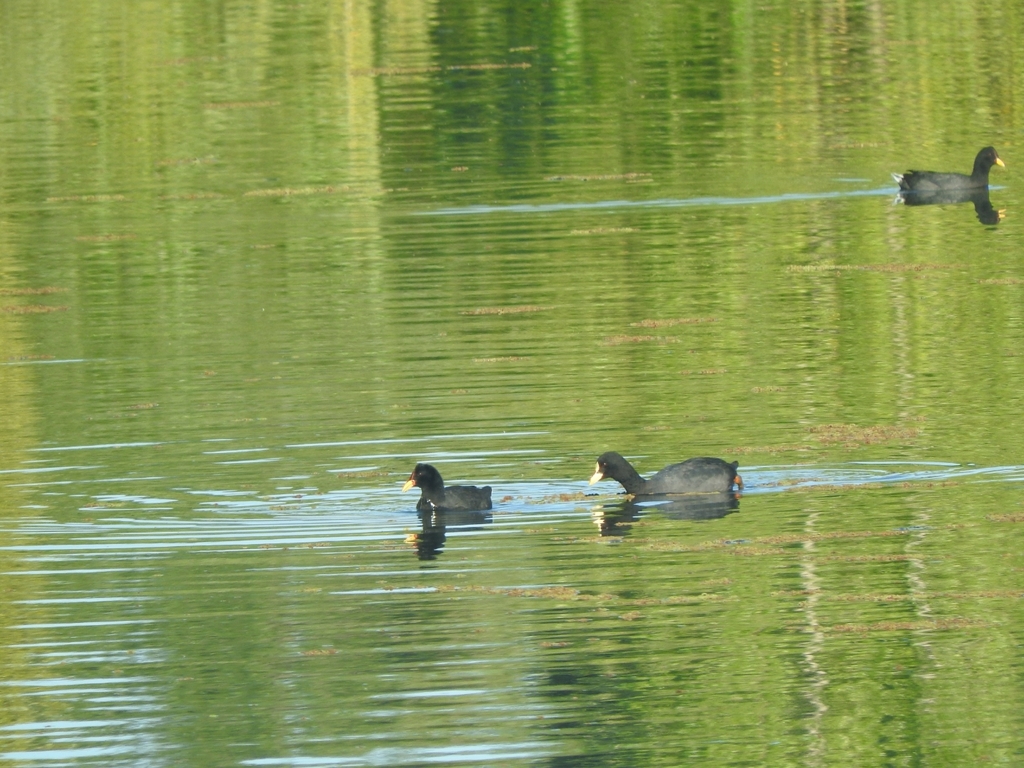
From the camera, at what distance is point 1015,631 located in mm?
11742

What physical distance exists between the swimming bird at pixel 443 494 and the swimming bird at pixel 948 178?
1498 cm

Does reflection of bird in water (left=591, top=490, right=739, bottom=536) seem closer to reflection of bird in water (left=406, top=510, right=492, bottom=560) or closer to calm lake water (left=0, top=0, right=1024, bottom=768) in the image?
calm lake water (left=0, top=0, right=1024, bottom=768)

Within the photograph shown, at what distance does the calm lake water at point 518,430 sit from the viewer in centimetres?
1106

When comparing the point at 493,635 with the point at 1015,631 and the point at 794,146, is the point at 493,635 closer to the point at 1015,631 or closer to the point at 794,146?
the point at 1015,631

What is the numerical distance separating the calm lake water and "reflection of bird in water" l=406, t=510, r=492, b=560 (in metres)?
0.03

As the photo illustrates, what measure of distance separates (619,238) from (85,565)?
13.3 metres

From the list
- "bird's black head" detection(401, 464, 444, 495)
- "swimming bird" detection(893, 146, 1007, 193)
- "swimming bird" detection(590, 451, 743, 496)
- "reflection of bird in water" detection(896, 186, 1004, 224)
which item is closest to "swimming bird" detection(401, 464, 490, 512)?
"bird's black head" detection(401, 464, 444, 495)

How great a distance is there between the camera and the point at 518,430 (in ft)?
56.1

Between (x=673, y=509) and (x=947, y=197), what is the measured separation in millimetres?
14865

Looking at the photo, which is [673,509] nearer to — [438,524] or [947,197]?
[438,524]

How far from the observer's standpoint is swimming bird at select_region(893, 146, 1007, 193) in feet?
93.0

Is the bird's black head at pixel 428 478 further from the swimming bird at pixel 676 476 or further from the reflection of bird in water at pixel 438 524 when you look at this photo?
the swimming bird at pixel 676 476

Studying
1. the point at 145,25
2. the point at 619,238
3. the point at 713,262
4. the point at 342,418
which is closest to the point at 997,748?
the point at 342,418

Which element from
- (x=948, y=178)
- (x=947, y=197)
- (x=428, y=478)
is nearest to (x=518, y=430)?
(x=428, y=478)
